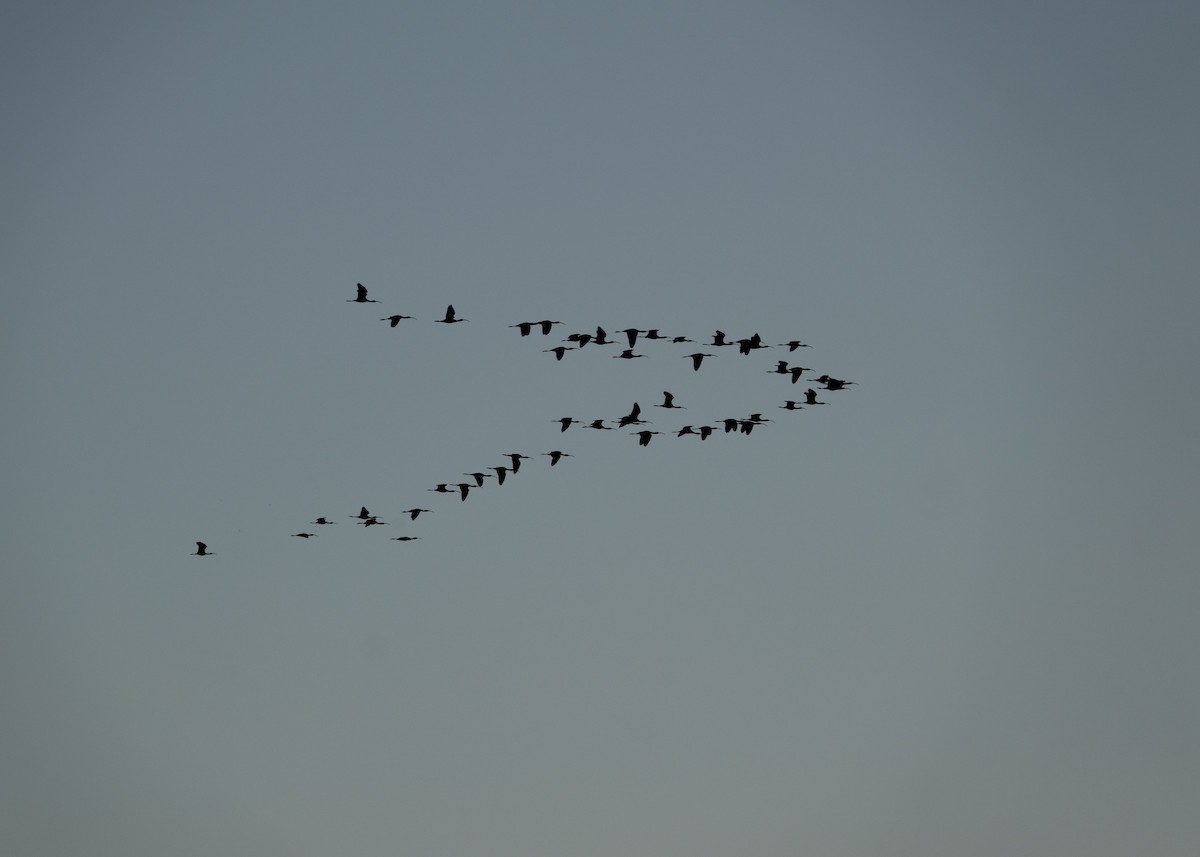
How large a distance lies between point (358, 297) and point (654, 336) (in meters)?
17.0

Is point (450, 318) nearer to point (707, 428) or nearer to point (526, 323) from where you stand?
point (526, 323)

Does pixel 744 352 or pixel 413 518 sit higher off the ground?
pixel 744 352

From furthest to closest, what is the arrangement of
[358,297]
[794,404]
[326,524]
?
[326,524] < [794,404] < [358,297]

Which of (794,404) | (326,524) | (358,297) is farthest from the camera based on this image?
(326,524)

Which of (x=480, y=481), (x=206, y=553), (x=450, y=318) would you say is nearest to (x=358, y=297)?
(x=450, y=318)

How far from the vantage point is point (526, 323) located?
13250 centimetres

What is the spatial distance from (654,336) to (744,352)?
223 inches

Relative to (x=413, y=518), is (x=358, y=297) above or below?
above

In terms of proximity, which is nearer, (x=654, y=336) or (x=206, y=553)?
(x=654, y=336)

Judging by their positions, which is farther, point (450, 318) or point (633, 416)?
point (633, 416)

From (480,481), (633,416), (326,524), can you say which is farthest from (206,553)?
(633,416)

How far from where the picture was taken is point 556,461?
463 feet

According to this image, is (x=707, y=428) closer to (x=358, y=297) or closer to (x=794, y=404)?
(x=794, y=404)

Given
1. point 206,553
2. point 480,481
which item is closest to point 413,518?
point 480,481
